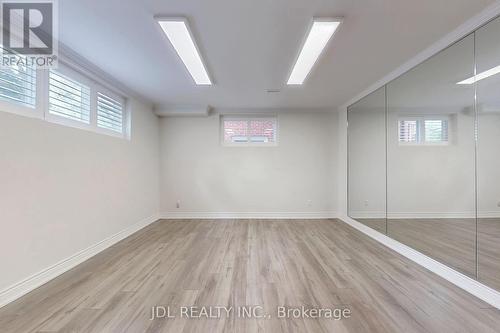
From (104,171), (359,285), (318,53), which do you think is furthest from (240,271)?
(318,53)

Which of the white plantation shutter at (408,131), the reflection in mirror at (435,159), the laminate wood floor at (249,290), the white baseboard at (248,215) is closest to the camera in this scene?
the laminate wood floor at (249,290)

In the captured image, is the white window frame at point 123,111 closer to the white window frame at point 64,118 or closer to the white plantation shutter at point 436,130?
the white window frame at point 64,118

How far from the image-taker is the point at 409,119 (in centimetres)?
307

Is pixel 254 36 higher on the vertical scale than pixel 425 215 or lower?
higher

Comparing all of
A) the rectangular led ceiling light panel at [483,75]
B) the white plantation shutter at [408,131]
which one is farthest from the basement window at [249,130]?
the rectangular led ceiling light panel at [483,75]

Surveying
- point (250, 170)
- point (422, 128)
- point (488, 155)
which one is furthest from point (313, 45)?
point (250, 170)

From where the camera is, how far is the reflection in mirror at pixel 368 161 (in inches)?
142

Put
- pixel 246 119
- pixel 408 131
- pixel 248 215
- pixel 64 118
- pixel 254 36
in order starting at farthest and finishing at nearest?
1. pixel 246 119
2. pixel 248 215
3. pixel 408 131
4. pixel 64 118
5. pixel 254 36

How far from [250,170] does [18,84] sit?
395 centimetres

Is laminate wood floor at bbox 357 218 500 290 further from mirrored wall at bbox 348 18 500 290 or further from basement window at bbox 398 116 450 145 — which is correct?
basement window at bbox 398 116 450 145

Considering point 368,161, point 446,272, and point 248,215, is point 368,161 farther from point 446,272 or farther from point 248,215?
point 248,215

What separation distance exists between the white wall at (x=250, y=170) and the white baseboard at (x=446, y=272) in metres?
1.88

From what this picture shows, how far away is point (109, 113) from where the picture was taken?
11.5 feet

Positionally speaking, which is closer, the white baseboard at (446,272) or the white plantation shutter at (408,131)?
the white baseboard at (446,272)
